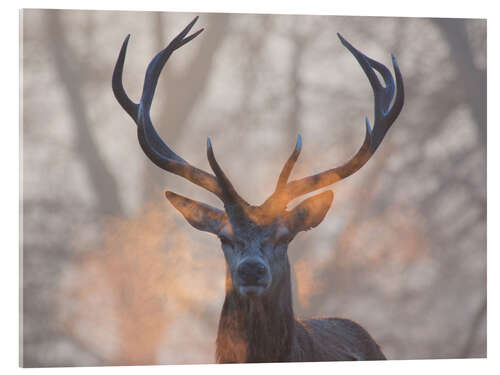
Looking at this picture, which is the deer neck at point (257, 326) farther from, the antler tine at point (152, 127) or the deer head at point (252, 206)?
the antler tine at point (152, 127)

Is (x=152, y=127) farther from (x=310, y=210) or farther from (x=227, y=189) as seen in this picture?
(x=310, y=210)

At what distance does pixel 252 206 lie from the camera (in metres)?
4.02

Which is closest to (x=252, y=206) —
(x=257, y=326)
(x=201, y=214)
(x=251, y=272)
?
(x=201, y=214)

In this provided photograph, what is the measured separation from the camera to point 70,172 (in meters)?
4.52

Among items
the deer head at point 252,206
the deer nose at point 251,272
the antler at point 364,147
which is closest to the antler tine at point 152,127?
the deer head at point 252,206

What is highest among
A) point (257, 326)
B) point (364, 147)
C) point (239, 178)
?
point (364, 147)

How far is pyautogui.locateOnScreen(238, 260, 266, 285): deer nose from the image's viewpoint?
3.74 meters

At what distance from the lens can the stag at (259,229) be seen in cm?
385

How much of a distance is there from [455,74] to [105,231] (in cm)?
228

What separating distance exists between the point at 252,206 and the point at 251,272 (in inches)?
16.0

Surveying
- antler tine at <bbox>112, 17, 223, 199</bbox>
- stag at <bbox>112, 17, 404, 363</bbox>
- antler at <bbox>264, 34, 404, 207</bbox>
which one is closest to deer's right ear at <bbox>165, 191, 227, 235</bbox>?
stag at <bbox>112, 17, 404, 363</bbox>
